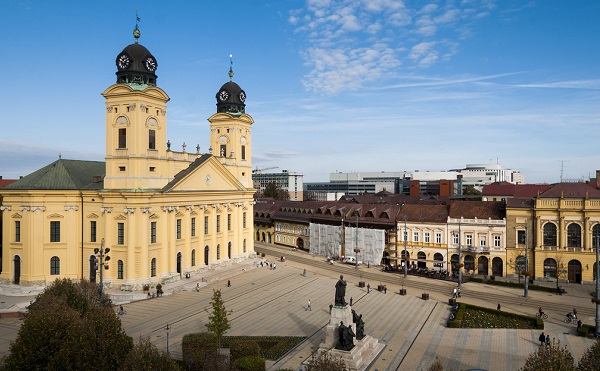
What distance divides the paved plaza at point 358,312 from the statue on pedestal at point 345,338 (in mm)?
2408

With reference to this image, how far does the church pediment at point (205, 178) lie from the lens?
A: 54.0 metres

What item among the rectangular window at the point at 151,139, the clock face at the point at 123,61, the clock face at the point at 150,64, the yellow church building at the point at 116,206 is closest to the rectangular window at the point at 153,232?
the yellow church building at the point at 116,206

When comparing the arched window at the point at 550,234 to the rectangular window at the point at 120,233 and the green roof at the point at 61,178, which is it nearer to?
the rectangular window at the point at 120,233

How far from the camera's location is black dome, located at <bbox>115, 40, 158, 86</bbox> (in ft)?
162

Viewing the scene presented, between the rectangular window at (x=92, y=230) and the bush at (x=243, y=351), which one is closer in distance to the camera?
the bush at (x=243, y=351)

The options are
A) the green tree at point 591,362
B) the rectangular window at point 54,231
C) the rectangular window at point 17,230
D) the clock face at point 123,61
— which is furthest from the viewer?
the clock face at point 123,61

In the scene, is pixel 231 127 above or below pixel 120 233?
above

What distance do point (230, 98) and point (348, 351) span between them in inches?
1929

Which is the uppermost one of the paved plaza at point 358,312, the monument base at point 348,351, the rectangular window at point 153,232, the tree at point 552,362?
the rectangular window at point 153,232

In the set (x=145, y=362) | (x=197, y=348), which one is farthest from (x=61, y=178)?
(x=145, y=362)

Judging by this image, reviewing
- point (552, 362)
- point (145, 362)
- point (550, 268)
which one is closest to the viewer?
point (552, 362)

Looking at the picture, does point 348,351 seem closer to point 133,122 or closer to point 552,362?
point 552,362

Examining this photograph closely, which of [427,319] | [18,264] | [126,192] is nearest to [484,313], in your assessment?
[427,319]

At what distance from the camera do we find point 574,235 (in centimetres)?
5484
